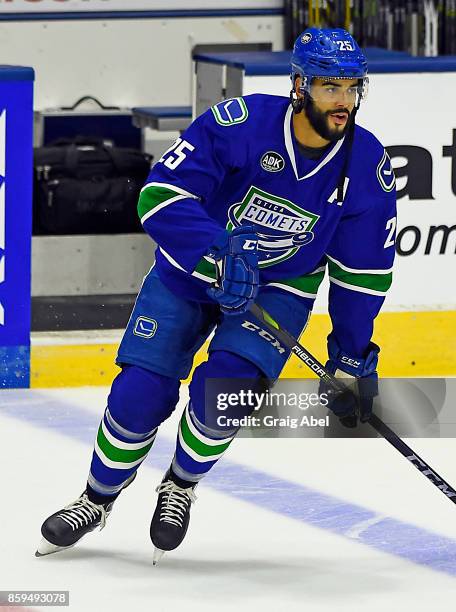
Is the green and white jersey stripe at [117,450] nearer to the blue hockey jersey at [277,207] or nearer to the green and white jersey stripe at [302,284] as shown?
the blue hockey jersey at [277,207]

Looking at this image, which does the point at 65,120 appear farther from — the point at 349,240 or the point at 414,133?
the point at 349,240

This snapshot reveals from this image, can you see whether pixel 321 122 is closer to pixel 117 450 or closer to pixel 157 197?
pixel 157 197

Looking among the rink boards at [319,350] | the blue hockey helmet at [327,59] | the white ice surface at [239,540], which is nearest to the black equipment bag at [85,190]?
the rink boards at [319,350]

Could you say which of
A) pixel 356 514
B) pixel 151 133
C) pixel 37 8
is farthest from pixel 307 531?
pixel 37 8

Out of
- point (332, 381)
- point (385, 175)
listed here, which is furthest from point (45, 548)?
point (385, 175)

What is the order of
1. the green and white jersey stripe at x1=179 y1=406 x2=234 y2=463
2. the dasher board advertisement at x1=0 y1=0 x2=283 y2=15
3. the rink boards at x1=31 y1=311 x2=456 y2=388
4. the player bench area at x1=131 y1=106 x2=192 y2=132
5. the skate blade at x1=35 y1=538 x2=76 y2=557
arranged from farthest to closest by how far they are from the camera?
the dasher board advertisement at x1=0 y1=0 x2=283 y2=15
the player bench area at x1=131 y1=106 x2=192 y2=132
the rink boards at x1=31 y1=311 x2=456 y2=388
the skate blade at x1=35 y1=538 x2=76 y2=557
the green and white jersey stripe at x1=179 y1=406 x2=234 y2=463

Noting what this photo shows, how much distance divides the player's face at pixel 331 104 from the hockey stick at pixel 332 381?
1.49 feet

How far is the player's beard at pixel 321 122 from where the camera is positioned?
4023 mm

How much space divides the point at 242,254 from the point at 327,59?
19.2 inches

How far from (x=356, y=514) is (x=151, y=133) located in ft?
12.6

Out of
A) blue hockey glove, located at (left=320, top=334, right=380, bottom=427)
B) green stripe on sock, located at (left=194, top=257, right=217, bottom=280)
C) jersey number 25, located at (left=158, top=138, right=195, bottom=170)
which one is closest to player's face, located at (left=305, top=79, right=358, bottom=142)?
jersey number 25, located at (left=158, top=138, right=195, bottom=170)

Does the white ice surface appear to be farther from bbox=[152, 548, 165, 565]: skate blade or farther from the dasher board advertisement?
the dasher board advertisement

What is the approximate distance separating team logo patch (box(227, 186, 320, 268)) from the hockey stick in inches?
5.8

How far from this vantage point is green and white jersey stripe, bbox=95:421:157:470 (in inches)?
→ 163
